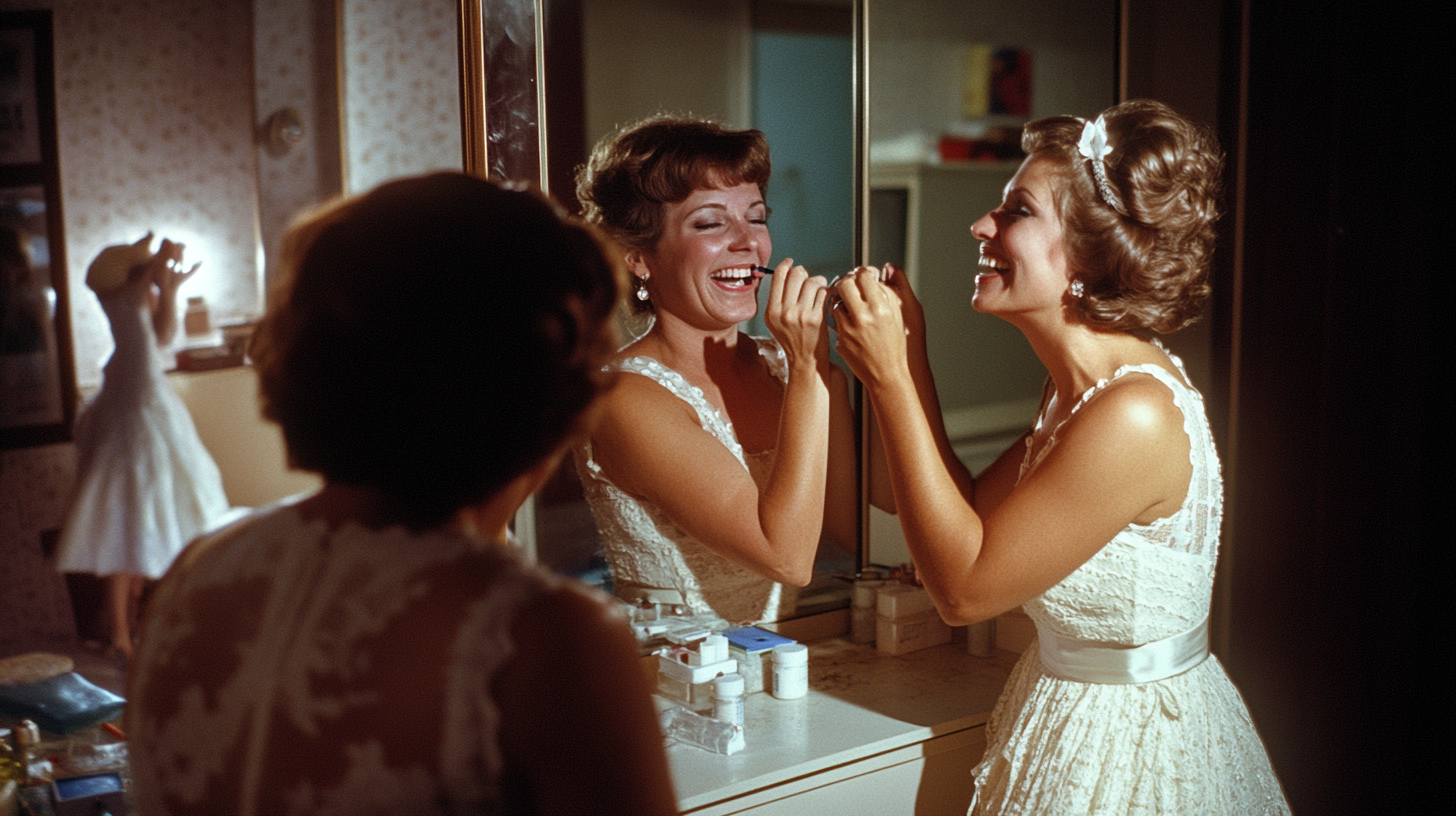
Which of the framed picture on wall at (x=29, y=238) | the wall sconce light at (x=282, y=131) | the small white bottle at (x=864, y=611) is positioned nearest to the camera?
the framed picture on wall at (x=29, y=238)

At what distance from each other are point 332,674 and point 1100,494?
2.55 feet

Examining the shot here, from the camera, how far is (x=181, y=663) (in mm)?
617

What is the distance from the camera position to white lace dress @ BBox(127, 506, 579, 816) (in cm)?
56

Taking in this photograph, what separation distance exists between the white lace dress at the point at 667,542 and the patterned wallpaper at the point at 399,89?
0.34m

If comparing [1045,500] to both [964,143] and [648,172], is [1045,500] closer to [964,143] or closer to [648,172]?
[648,172]

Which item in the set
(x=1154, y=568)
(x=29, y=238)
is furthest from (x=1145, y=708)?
(x=29, y=238)

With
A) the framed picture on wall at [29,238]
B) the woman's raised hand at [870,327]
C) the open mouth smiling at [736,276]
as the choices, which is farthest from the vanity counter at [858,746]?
the framed picture on wall at [29,238]

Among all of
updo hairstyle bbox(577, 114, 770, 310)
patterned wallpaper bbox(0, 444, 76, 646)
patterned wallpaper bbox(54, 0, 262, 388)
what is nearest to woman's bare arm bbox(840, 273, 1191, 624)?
updo hairstyle bbox(577, 114, 770, 310)

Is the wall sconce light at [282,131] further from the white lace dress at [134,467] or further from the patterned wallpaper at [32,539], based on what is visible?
Answer: the patterned wallpaper at [32,539]

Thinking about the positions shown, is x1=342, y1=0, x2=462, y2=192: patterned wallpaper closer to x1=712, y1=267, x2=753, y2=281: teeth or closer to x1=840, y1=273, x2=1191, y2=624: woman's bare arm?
x1=712, y1=267, x2=753, y2=281: teeth

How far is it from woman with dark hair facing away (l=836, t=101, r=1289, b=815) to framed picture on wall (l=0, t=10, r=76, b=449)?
797 mm

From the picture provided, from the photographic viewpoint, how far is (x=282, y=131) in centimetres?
110

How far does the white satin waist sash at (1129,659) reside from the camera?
119 cm

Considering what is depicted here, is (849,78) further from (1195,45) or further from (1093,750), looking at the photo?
(1093,750)
